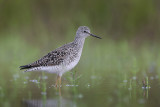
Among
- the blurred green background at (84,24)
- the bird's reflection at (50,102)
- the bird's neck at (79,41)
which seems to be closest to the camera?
the bird's reflection at (50,102)

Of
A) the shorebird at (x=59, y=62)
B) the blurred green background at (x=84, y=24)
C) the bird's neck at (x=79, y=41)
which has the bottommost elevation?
the shorebird at (x=59, y=62)

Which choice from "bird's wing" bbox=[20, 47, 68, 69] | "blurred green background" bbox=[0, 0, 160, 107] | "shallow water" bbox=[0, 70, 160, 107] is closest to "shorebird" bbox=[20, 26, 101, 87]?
"bird's wing" bbox=[20, 47, 68, 69]

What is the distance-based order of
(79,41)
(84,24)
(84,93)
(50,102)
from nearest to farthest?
(50,102) → (84,93) → (79,41) → (84,24)

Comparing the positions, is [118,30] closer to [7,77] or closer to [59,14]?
[59,14]

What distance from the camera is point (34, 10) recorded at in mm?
16422

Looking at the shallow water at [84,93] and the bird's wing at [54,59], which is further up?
the bird's wing at [54,59]

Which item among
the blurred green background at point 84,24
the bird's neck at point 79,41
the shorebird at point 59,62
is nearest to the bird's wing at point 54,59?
the shorebird at point 59,62

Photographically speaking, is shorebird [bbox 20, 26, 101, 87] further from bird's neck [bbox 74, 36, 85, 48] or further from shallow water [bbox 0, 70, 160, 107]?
shallow water [bbox 0, 70, 160, 107]

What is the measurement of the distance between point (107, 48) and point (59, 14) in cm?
290

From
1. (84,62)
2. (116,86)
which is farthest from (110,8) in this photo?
(116,86)

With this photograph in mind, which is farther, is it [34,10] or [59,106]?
[34,10]

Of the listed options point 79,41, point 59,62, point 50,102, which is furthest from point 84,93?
point 79,41

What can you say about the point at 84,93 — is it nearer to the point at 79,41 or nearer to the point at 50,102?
the point at 50,102

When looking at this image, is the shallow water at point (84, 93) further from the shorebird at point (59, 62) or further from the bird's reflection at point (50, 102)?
the shorebird at point (59, 62)
